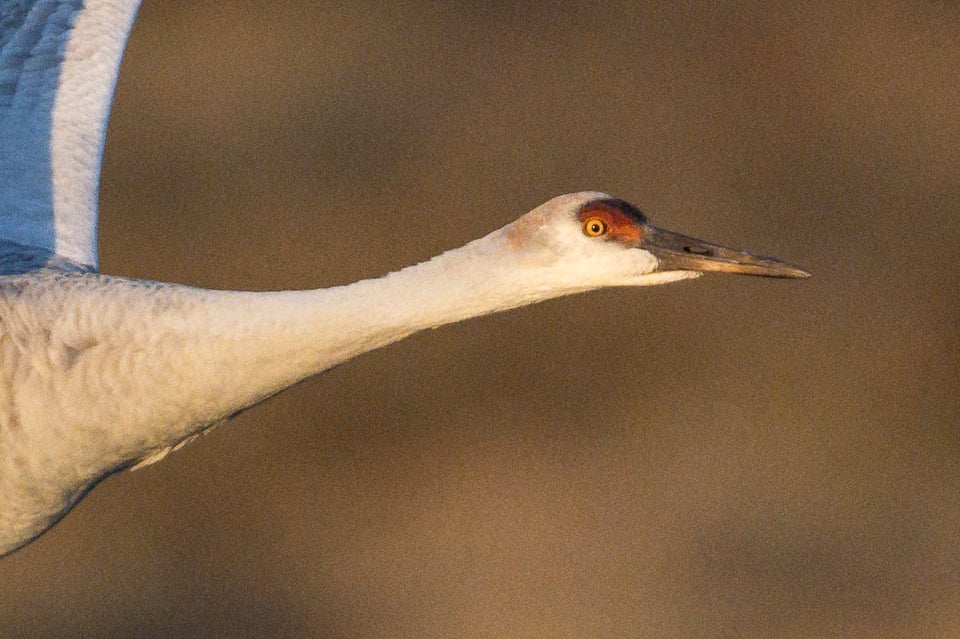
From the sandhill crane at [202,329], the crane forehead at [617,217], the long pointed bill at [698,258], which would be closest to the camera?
the sandhill crane at [202,329]

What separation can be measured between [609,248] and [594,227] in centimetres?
8

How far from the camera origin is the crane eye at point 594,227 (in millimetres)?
3469

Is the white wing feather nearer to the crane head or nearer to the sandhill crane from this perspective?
the sandhill crane

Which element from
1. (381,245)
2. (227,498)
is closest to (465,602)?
(227,498)

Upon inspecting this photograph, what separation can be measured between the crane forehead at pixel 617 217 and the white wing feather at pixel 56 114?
2071mm

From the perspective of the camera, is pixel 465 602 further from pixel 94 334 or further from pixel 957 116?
pixel 957 116

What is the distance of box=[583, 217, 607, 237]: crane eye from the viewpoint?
11.4 ft

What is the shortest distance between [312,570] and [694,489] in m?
2.27

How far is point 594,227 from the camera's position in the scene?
348 cm

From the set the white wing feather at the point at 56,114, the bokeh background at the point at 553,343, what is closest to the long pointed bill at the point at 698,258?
the white wing feather at the point at 56,114

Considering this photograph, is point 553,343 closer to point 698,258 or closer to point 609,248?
point 698,258

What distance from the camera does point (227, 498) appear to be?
7074 mm

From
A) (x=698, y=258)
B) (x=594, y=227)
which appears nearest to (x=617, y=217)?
(x=594, y=227)

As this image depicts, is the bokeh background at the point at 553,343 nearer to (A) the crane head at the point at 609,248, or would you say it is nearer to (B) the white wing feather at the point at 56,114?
(B) the white wing feather at the point at 56,114
